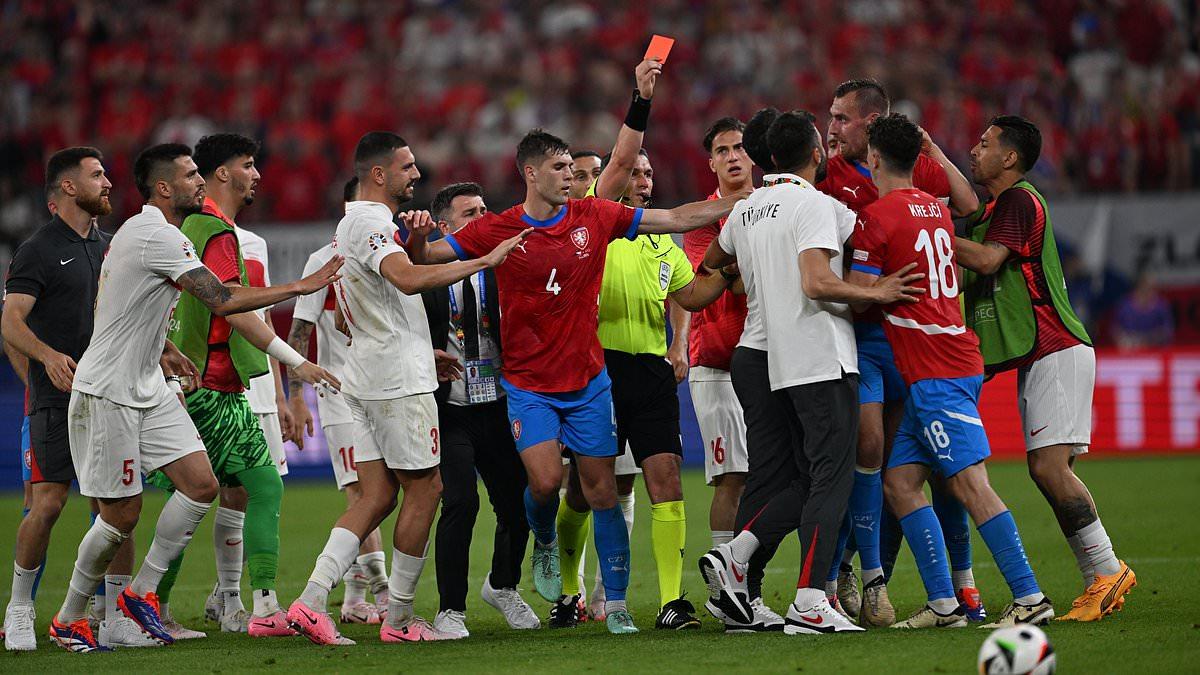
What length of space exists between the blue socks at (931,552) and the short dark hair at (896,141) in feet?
5.96

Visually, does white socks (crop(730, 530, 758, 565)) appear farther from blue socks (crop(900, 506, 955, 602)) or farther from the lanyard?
the lanyard

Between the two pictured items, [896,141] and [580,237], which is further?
[580,237]

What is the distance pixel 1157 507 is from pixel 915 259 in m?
6.88

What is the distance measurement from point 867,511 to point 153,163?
444cm

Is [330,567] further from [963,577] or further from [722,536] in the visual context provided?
[963,577]

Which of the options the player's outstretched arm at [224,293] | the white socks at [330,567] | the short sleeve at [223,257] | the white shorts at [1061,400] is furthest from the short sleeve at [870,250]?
the short sleeve at [223,257]

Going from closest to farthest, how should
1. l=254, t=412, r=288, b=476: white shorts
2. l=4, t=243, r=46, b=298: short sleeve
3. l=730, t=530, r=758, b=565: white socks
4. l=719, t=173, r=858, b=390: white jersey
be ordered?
1. l=719, t=173, r=858, b=390: white jersey
2. l=730, t=530, r=758, b=565: white socks
3. l=4, t=243, r=46, b=298: short sleeve
4. l=254, t=412, r=288, b=476: white shorts

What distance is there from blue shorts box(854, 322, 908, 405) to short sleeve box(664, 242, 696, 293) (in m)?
1.19

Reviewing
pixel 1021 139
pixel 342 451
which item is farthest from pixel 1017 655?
pixel 342 451

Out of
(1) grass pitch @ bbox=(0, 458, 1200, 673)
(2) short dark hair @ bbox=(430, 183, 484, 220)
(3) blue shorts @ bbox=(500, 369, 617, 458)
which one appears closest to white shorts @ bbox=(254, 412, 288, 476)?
(1) grass pitch @ bbox=(0, 458, 1200, 673)

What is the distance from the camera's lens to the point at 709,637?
728 cm

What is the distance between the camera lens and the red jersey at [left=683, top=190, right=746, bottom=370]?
8344mm

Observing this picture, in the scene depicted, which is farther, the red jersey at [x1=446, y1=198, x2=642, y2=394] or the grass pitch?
the red jersey at [x1=446, y1=198, x2=642, y2=394]

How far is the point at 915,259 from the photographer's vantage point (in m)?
7.20
